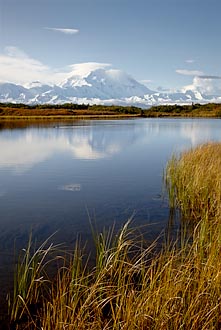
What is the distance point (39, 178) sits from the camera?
17.4 meters

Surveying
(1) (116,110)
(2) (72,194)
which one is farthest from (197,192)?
(1) (116,110)

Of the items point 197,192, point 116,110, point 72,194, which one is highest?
point 116,110

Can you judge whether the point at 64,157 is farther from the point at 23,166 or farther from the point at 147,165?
the point at 147,165

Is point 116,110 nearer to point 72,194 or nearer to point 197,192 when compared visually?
point 72,194

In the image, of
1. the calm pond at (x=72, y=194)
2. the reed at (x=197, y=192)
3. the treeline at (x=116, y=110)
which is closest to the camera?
the calm pond at (x=72, y=194)

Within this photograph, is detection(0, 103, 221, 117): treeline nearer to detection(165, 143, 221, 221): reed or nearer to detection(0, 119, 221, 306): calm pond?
detection(0, 119, 221, 306): calm pond

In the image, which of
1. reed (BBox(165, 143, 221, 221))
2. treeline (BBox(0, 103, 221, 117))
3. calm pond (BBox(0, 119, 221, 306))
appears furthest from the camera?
treeline (BBox(0, 103, 221, 117))

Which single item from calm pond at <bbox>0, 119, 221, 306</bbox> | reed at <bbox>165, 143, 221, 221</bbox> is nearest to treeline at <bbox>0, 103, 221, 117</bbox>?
calm pond at <bbox>0, 119, 221, 306</bbox>

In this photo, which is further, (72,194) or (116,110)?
(116,110)

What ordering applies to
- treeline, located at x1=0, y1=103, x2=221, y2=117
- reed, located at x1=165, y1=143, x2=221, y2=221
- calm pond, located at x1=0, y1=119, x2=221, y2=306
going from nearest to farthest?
calm pond, located at x1=0, y1=119, x2=221, y2=306, reed, located at x1=165, y1=143, x2=221, y2=221, treeline, located at x1=0, y1=103, x2=221, y2=117

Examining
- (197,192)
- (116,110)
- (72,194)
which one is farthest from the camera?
(116,110)

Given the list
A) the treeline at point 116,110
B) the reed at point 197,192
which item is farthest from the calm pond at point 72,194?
the treeline at point 116,110

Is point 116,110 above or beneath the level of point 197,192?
above

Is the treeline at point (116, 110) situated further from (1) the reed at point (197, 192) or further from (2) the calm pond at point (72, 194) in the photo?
(1) the reed at point (197, 192)
